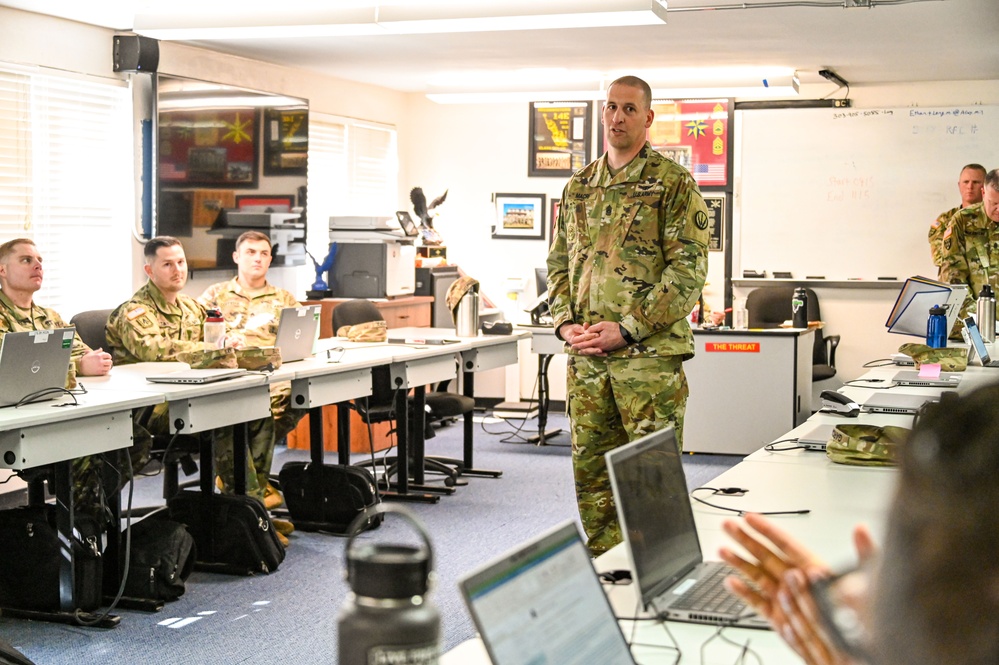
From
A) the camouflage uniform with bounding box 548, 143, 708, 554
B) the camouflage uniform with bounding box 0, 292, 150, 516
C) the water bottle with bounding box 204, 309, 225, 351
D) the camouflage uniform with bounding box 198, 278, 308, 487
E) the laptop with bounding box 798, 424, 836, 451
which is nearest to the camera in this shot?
the laptop with bounding box 798, 424, 836, 451

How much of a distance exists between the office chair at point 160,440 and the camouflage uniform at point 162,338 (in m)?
0.17

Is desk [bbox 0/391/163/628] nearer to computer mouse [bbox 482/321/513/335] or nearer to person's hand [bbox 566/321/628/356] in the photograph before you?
person's hand [bbox 566/321/628/356]

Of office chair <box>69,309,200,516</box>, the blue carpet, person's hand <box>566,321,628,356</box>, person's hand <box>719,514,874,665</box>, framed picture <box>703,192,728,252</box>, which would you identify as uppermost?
framed picture <box>703,192,728,252</box>

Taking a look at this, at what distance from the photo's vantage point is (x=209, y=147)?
7.24 m

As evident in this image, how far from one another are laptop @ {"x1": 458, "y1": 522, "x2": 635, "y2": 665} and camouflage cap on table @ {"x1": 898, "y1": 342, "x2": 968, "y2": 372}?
12.6 ft

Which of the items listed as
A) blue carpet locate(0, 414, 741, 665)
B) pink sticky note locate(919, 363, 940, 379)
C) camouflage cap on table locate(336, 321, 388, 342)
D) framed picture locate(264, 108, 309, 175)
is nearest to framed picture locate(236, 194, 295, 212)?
framed picture locate(264, 108, 309, 175)

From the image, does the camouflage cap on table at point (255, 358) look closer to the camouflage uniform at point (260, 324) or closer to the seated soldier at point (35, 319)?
the seated soldier at point (35, 319)

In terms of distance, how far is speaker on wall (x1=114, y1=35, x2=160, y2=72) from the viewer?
6.63 meters

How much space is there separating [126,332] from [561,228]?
234 centimetres

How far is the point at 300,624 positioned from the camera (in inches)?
161

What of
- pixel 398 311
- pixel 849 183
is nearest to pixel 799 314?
pixel 849 183

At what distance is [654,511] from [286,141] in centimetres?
658

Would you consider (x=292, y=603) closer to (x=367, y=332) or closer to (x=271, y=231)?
(x=367, y=332)

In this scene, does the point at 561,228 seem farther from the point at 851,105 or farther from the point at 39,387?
the point at 851,105
